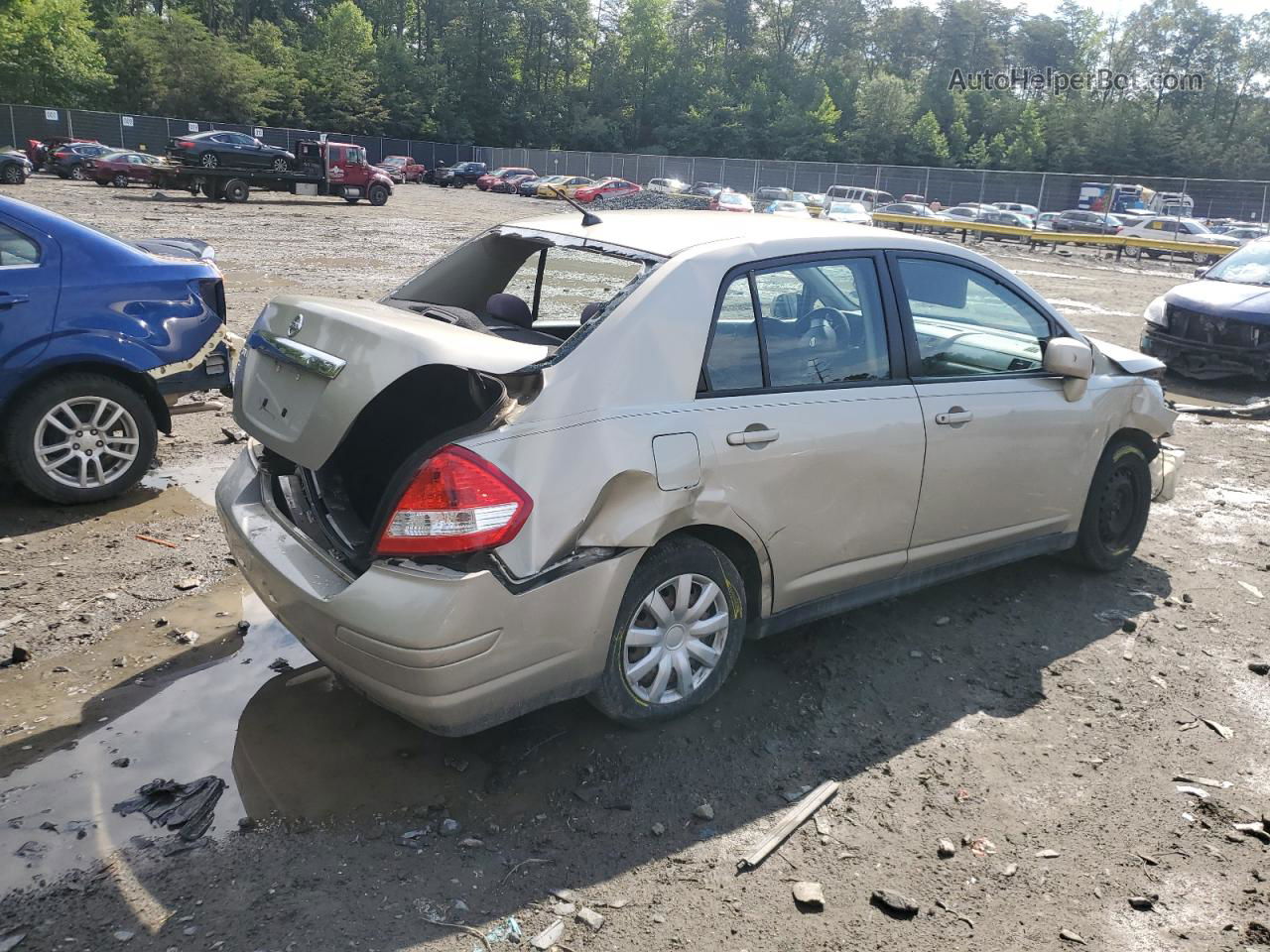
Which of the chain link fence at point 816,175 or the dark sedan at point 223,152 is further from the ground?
the chain link fence at point 816,175

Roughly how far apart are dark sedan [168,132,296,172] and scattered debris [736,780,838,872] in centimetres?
3375

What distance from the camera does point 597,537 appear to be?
3160 millimetres

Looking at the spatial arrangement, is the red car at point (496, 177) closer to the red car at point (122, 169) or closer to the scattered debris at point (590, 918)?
the red car at point (122, 169)

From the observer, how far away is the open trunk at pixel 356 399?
10.2ft

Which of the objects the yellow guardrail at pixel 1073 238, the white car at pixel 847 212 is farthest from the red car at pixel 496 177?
the yellow guardrail at pixel 1073 238

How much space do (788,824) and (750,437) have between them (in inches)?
50.0

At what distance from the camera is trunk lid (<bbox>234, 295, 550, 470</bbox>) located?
3.09 meters

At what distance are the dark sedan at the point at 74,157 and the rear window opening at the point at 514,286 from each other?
126 ft

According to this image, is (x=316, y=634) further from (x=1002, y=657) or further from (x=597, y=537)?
(x=1002, y=657)

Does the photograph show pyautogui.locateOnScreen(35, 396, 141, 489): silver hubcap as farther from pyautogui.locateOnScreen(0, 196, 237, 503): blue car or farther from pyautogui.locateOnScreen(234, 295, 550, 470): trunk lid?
pyautogui.locateOnScreen(234, 295, 550, 470): trunk lid

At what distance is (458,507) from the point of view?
2959 millimetres

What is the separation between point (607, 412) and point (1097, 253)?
34974mm

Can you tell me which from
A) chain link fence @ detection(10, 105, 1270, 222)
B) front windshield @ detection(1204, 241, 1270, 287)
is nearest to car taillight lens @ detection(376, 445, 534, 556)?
front windshield @ detection(1204, 241, 1270, 287)

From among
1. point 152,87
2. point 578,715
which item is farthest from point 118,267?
point 152,87
